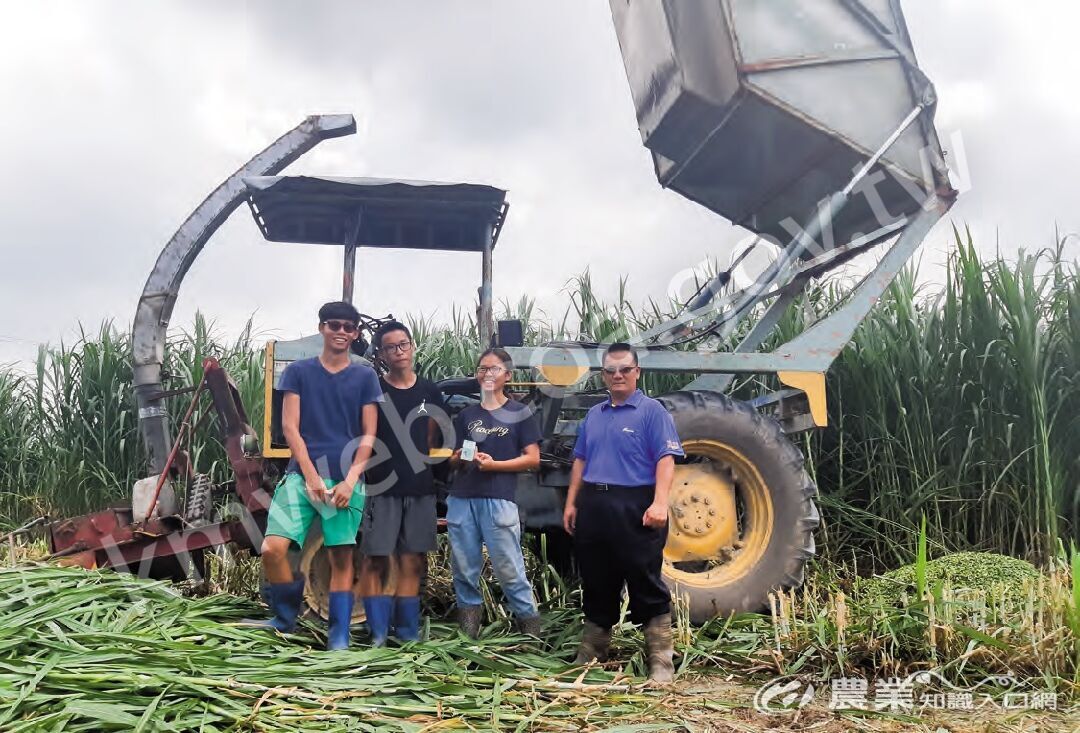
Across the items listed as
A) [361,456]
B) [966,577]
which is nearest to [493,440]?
[361,456]

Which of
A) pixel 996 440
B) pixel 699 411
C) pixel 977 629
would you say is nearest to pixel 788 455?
pixel 699 411

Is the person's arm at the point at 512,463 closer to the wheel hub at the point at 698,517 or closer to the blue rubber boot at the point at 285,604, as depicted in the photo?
the blue rubber boot at the point at 285,604

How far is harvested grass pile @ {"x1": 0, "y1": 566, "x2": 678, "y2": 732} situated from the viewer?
251 centimetres

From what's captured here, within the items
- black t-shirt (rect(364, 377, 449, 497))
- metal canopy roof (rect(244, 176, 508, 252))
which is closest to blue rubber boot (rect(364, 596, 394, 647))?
black t-shirt (rect(364, 377, 449, 497))

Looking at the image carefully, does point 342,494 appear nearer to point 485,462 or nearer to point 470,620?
point 485,462

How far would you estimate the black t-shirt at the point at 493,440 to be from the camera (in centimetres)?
385

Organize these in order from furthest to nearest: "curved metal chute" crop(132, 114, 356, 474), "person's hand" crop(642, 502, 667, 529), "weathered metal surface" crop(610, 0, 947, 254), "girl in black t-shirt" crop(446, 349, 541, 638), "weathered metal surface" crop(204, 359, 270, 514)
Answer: "curved metal chute" crop(132, 114, 356, 474) < "weathered metal surface" crop(610, 0, 947, 254) < "weathered metal surface" crop(204, 359, 270, 514) < "girl in black t-shirt" crop(446, 349, 541, 638) < "person's hand" crop(642, 502, 667, 529)

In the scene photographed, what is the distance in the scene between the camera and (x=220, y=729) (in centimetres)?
248

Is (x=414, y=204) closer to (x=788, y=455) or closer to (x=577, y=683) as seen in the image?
(x=788, y=455)

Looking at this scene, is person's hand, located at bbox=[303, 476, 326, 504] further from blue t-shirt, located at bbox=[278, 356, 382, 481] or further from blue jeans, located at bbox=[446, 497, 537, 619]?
blue jeans, located at bbox=[446, 497, 537, 619]

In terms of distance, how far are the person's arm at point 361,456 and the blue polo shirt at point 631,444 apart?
93 cm

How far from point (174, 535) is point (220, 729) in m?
2.01

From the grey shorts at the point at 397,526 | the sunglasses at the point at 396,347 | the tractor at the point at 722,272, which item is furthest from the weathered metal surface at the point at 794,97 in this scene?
the grey shorts at the point at 397,526

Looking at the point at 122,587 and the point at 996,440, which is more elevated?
the point at 996,440
